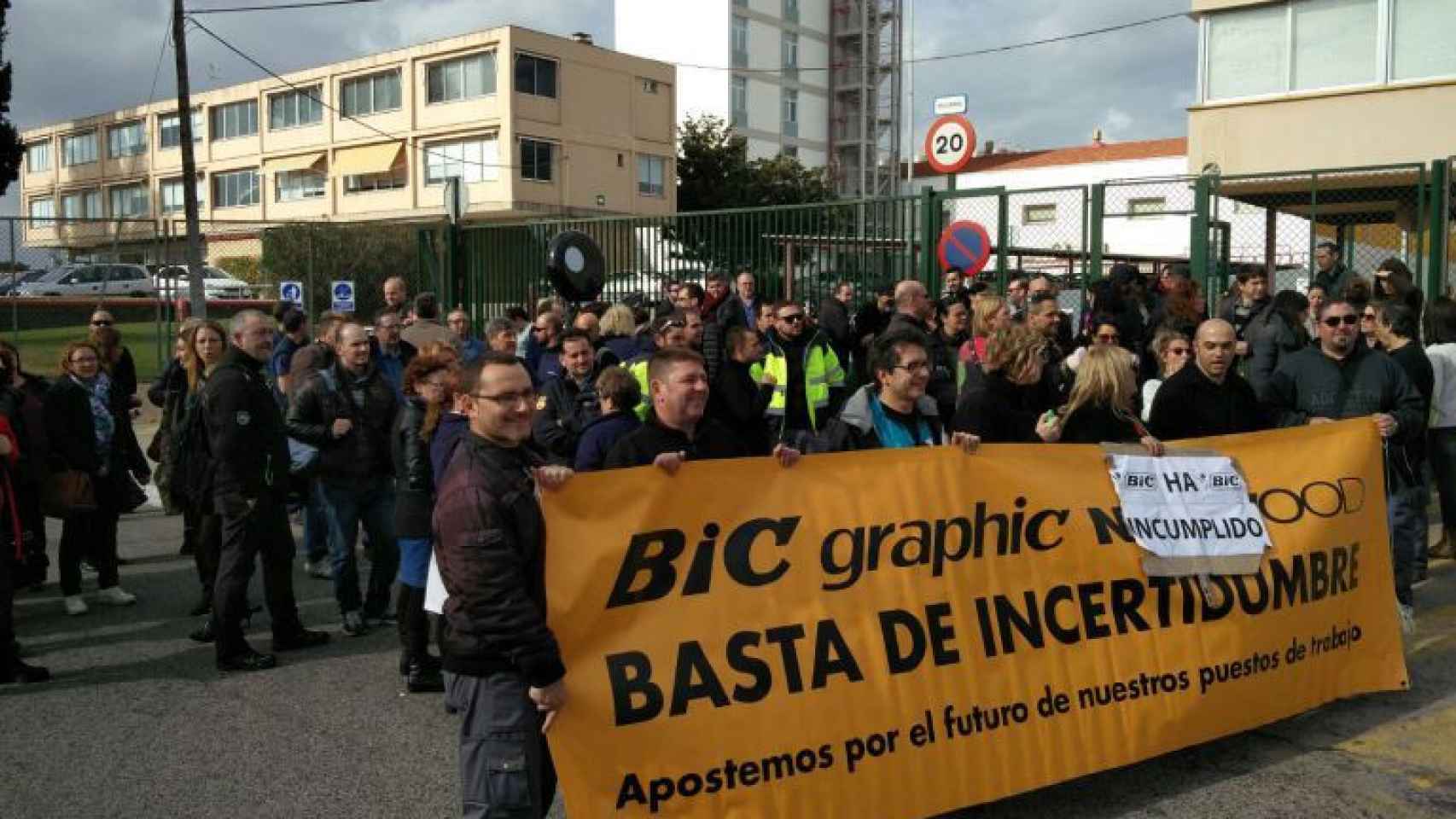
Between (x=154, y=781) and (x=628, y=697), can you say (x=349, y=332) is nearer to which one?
(x=154, y=781)

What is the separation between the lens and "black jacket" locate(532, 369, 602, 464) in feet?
21.5

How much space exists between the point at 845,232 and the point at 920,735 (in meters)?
7.95

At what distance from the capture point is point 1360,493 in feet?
18.2

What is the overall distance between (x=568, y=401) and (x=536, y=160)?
4538 centimetres

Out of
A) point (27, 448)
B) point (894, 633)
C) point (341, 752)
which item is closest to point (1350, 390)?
point (894, 633)

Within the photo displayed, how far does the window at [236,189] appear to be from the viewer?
2387 inches

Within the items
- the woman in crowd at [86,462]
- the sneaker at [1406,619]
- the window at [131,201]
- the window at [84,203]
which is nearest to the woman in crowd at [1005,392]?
the sneaker at [1406,619]

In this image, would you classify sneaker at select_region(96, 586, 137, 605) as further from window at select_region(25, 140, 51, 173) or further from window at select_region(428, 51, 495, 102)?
window at select_region(25, 140, 51, 173)

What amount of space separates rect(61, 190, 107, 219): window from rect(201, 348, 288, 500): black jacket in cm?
7364

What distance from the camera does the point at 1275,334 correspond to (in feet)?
29.7

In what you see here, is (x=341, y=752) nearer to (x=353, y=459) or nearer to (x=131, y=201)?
(x=353, y=459)

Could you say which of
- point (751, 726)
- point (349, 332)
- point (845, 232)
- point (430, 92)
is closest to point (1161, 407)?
point (751, 726)

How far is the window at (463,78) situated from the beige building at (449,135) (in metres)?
0.05

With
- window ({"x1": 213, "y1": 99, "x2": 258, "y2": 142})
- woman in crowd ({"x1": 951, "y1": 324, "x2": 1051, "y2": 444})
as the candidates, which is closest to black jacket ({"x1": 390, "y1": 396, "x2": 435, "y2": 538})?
woman in crowd ({"x1": 951, "y1": 324, "x2": 1051, "y2": 444})
